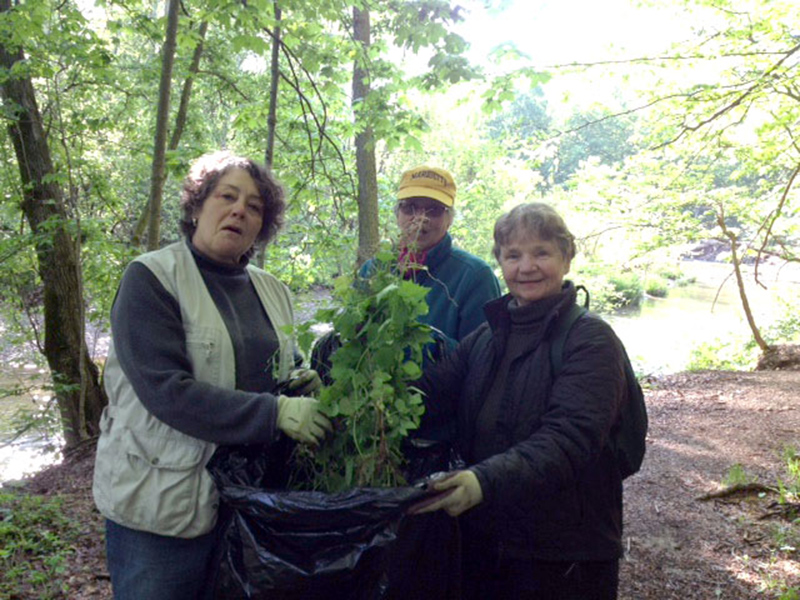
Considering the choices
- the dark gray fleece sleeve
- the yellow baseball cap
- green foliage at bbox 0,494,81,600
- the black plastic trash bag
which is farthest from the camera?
green foliage at bbox 0,494,81,600

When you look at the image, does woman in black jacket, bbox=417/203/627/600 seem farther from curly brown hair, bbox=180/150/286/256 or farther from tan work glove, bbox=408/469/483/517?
curly brown hair, bbox=180/150/286/256

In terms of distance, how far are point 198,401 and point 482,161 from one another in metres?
14.6

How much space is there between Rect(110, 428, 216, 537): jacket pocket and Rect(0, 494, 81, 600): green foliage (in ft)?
6.48

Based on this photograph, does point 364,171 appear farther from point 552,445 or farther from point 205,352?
point 552,445

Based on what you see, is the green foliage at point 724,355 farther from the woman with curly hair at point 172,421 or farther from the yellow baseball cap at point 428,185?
the woman with curly hair at point 172,421

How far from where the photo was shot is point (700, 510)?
3.86 meters

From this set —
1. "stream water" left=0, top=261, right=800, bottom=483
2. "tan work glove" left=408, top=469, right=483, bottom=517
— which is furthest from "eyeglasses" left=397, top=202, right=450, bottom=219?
"stream water" left=0, top=261, right=800, bottom=483

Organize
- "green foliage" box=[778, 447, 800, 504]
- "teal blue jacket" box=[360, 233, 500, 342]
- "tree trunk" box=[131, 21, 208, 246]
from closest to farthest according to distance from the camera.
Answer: "teal blue jacket" box=[360, 233, 500, 342]
"green foliage" box=[778, 447, 800, 504]
"tree trunk" box=[131, 21, 208, 246]

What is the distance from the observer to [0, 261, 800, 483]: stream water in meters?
6.82

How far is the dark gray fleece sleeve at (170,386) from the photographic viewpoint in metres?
1.35

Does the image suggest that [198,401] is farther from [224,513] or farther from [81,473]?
[81,473]

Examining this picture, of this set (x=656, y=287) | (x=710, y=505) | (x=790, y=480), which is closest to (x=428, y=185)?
(x=710, y=505)

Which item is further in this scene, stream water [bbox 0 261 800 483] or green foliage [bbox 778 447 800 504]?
stream water [bbox 0 261 800 483]

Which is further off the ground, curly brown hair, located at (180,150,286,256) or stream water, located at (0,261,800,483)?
curly brown hair, located at (180,150,286,256)
